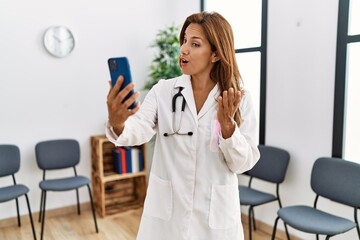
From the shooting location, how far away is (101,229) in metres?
3.21

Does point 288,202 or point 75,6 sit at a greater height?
point 75,6

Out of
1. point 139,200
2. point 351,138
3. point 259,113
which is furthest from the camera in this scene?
point 139,200

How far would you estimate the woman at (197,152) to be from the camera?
4.35 ft

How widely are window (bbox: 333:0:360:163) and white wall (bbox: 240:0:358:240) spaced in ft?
0.17

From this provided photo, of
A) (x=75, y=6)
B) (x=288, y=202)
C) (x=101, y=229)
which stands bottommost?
(x=101, y=229)

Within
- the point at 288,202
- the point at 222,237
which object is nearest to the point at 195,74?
the point at 222,237

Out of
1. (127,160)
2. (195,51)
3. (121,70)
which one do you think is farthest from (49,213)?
(121,70)

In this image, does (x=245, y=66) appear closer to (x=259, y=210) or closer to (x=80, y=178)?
(x=259, y=210)

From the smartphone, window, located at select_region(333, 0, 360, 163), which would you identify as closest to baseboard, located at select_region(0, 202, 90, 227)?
window, located at select_region(333, 0, 360, 163)

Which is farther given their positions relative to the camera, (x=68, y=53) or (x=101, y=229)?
(x=68, y=53)

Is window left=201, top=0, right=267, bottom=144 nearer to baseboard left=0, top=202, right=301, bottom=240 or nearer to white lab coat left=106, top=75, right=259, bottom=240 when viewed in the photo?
baseboard left=0, top=202, right=301, bottom=240

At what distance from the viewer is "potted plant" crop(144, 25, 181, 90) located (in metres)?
3.53

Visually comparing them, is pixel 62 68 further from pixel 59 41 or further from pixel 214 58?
pixel 214 58

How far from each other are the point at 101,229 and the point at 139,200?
726 mm
